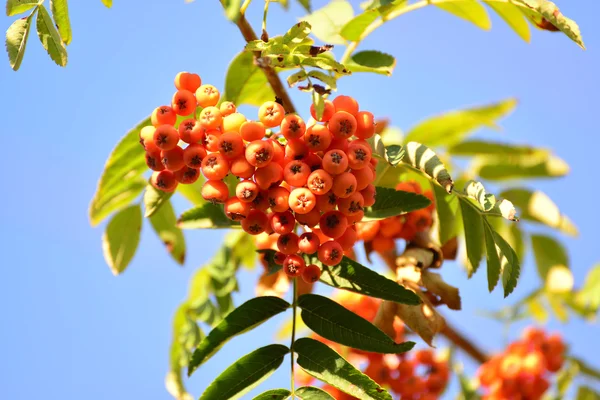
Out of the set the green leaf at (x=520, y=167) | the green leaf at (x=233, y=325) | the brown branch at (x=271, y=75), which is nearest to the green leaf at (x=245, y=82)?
the brown branch at (x=271, y=75)

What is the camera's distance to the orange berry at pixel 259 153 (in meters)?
1.88

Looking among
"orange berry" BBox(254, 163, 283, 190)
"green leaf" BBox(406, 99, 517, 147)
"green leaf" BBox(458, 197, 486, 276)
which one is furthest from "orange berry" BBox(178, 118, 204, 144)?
"green leaf" BBox(406, 99, 517, 147)

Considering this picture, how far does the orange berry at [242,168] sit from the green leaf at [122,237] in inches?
43.2

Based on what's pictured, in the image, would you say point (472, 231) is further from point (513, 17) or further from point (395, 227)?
point (513, 17)

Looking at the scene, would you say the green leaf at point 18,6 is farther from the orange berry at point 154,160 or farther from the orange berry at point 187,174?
the orange berry at point 187,174

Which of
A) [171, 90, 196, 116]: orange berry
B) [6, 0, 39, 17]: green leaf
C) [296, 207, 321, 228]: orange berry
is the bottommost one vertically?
[296, 207, 321, 228]: orange berry

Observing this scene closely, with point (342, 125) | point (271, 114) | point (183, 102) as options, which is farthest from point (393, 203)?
point (183, 102)

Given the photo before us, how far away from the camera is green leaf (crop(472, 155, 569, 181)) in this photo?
3.31 meters

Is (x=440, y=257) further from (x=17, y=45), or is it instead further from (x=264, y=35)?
(x=17, y=45)

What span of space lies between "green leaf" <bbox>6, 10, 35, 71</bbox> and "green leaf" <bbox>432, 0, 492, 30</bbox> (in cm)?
156

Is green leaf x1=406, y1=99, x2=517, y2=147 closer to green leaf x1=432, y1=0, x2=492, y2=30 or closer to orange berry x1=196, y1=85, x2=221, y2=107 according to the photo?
green leaf x1=432, y1=0, x2=492, y2=30

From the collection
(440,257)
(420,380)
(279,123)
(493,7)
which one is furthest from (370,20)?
(420,380)

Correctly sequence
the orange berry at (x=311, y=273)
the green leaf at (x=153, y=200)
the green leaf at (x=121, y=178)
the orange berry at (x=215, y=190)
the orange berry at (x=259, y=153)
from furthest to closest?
1. the green leaf at (x=121, y=178)
2. the green leaf at (x=153, y=200)
3. the orange berry at (x=311, y=273)
4. the orange berry at (x=215, y=190)
5. the orange berry at (x=259, y=153)

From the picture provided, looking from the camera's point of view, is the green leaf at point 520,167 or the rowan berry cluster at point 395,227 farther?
the green leaf at point 520,167
